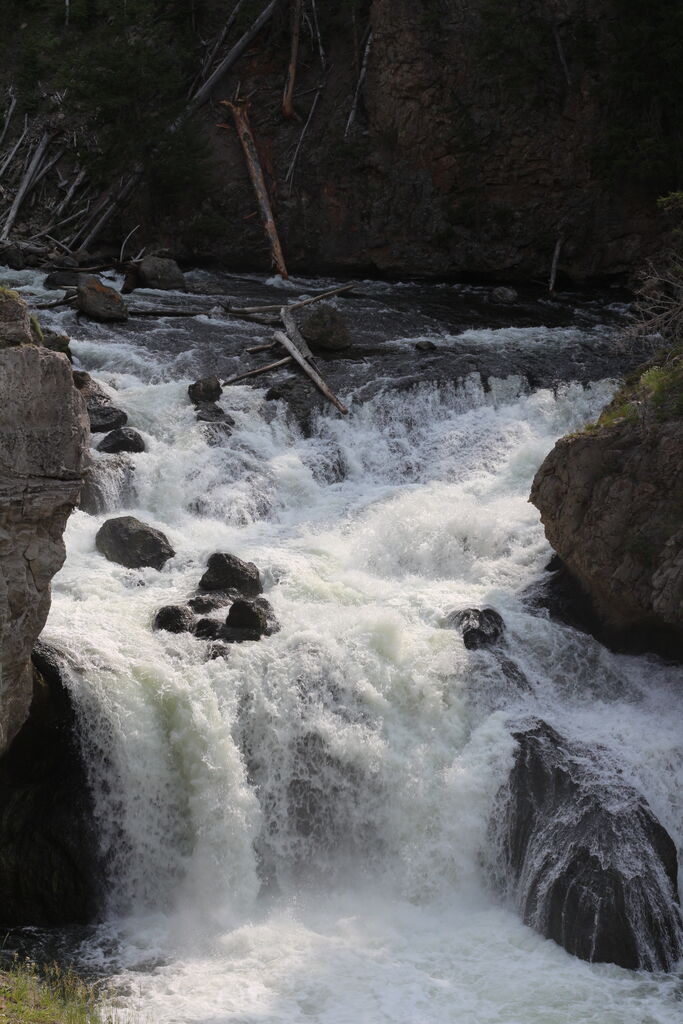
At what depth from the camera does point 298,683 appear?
12.5 m

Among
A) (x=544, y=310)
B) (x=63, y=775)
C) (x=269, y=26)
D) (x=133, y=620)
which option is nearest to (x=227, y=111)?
(x=269, y=26)

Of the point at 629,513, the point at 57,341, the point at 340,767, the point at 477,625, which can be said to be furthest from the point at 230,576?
the point at 57,341

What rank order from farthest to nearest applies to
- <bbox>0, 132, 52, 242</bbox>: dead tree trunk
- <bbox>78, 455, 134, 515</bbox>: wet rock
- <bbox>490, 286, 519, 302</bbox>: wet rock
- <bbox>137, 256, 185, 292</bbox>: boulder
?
1. <bbox>490, 286, 519, 302</bbox>: wet rock
2. <bbox>0, 132, 52, 242</bbox>: dead tree trunk
3. <bbox>137, 256, 185, 292</bbox>: boulder
4. <bbox>78, 455, 134, 515</bbox>: wet rock

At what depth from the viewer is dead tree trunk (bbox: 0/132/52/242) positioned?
1072 inches

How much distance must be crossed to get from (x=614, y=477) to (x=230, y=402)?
7632 mm

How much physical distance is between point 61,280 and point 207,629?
1371 centimetres

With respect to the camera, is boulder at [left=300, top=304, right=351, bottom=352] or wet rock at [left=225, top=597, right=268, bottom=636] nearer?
wet rock at [left=225, top=597, right=268, bottom=636]

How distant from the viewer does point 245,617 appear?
508 inches

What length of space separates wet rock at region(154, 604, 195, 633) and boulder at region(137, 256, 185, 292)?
561 inches

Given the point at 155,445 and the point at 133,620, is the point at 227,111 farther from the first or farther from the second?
the point at 133,620

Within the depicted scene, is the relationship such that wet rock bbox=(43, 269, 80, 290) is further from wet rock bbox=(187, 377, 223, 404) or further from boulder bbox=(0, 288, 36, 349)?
boulder bbox=(0, 288, 36, 349)

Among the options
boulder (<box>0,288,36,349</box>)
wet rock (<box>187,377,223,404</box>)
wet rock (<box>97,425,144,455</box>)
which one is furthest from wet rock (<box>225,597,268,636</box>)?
wet rock (<box>187,377,223,404</box>)

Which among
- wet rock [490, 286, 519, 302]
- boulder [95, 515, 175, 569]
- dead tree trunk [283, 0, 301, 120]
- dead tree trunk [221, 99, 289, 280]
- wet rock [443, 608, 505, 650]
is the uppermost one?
dead tree trunk [283, 0, 301, 120]

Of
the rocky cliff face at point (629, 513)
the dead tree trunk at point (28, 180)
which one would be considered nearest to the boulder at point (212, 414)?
the rocky cliff face at point (629, 513)
